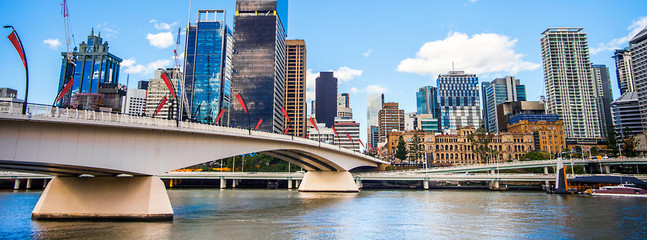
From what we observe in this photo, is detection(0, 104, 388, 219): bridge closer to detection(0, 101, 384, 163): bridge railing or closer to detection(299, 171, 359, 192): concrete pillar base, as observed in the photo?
detection(0, 101, 384, 163): bridge railing

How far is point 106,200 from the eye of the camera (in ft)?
109

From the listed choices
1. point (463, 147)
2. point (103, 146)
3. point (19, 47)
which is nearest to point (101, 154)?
point (103, 146)

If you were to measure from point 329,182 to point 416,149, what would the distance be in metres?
67.4

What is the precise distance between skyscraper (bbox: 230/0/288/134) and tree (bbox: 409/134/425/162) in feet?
200

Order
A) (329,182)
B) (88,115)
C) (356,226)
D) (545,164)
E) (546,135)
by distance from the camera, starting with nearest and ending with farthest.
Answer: (88,115) < (356,226) < (329,182) < (545,164) < (546,135)

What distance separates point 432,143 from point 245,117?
269 feet

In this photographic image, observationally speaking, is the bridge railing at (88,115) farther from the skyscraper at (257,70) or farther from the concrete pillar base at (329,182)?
the skyscraper at (257,70)

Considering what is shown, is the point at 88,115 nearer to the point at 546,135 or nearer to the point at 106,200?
the point at 106,200

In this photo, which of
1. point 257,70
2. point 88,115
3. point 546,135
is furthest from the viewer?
point 257,70

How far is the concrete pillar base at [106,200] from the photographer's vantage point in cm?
3269

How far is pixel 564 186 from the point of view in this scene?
253 ft

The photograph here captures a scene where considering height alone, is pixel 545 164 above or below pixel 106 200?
above

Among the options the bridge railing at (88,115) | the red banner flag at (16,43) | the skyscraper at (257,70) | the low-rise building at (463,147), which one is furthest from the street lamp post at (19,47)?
the skyscraper at (257,70)

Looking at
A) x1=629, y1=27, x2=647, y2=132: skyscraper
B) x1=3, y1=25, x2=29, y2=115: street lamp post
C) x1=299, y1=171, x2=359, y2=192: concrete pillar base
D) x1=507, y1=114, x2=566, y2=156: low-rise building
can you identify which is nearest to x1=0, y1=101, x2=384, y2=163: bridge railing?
x1=3, y1=25, x2=29, y2=115: street lamp post
